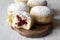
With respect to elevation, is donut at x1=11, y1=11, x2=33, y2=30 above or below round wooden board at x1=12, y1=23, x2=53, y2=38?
above

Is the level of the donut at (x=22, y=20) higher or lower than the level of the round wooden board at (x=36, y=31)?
higher

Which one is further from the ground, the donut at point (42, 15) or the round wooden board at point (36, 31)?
the donut at point (42, 15)

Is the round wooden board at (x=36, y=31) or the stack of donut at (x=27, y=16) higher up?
the stack of donut at (x=27, y=16)

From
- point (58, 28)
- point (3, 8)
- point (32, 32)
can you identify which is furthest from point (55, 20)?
point (3, 8)

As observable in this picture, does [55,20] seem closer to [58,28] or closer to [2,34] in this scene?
[58,28]
